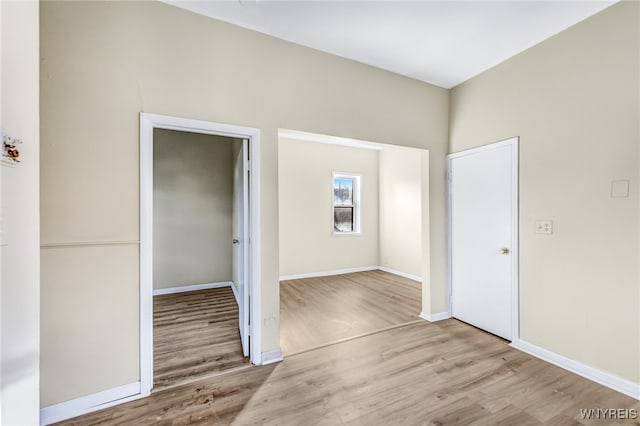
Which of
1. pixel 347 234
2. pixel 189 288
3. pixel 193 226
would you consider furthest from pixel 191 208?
pixel 347 234

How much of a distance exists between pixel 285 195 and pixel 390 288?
2.66 meters

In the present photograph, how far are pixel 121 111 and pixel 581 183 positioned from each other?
12.2 feet

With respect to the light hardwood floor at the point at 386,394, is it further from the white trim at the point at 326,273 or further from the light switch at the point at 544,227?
the white trim at the point at 326,273

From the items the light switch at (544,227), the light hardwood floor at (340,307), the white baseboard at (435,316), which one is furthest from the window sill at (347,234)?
the light switch at (544,227)

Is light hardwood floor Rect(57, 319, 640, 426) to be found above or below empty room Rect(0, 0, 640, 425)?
below

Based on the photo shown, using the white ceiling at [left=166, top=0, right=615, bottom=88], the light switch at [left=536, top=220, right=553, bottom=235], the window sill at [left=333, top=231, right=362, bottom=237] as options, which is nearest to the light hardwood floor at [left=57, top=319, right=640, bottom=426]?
the light switch at [left=536, top=220, right=553, bottom=235]

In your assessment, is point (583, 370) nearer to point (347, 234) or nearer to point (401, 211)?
point (401, 211)

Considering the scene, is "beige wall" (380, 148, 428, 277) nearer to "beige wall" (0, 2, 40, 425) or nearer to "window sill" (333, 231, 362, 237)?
"window sill" (333, 231, 362, 237)

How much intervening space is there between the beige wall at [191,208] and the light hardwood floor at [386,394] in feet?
9.56

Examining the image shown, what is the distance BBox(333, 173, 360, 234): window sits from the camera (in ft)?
19.6

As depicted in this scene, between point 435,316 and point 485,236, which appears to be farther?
point 435,316

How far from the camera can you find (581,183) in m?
2.24

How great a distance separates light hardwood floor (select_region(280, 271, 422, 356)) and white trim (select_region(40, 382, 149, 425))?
4.04 feet

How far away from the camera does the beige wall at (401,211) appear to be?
528 centimetres
